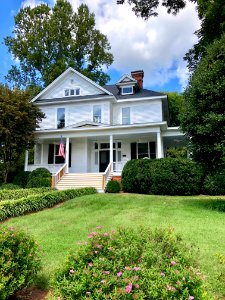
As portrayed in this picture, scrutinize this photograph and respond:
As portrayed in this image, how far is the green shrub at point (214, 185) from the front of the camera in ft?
47.0

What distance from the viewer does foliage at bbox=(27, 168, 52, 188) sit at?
18297 millimetres

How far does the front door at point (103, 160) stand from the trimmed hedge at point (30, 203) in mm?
8508

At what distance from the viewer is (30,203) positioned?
37.2 feet

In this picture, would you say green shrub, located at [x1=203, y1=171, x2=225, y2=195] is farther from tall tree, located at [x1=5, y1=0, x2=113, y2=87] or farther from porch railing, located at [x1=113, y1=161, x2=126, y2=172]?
tall tree, located at [x1=5, y1=0, x2=113, y2=87]

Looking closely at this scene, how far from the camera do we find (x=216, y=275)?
170 inches

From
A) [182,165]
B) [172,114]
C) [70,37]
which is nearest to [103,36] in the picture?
[70,37]

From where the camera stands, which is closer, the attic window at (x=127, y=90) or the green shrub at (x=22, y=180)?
the green shrub at (x=22, y=180)

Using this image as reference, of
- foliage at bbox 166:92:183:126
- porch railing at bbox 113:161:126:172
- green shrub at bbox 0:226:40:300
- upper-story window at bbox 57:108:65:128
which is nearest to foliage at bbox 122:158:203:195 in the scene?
porch railing at bbox 113:161:126:172

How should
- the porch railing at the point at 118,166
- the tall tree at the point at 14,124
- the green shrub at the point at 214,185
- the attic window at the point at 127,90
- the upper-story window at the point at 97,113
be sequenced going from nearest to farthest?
the green shrub at the point at 214,185
the tall tree at the point at 14,124
the porch railing at the point at 118,166
the upper-story window at the point at 97,113
the attic window at the point at 127,90

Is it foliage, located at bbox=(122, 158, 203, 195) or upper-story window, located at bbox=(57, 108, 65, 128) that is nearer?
foliage, located at bbox=(122, 158, 203, 195)

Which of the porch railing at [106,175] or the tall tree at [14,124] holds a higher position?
the tall tree at [14,124]

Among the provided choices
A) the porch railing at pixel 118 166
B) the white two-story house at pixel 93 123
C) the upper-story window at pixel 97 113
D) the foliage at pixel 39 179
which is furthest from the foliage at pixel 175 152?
the foliage at pixel 39 179

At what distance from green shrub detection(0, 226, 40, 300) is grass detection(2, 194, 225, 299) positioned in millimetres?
810

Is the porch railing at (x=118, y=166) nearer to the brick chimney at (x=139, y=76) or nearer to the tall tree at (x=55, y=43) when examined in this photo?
the brick chimney at (x=139, y=76)
